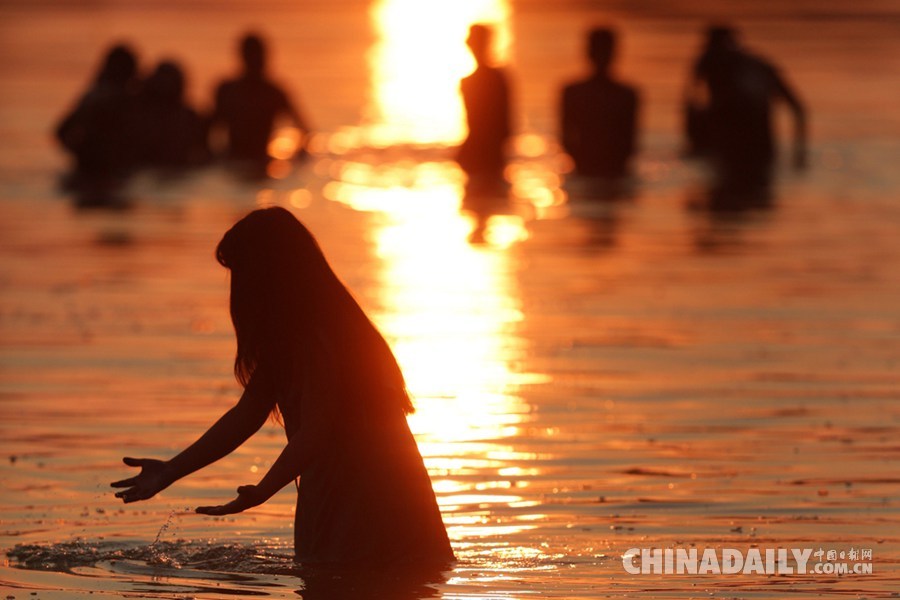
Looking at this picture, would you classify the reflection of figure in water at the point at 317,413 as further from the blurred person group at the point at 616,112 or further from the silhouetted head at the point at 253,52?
the silhouetted head at the point at 253,52

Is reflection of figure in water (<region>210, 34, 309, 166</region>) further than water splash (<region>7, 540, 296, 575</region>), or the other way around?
reflection of figure in water (<region>210, 34, 309, 166</region>)

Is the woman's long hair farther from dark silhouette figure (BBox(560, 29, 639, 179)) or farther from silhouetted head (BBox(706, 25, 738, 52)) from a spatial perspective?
silhouetted head (BBox(706, 25, 738, 52))

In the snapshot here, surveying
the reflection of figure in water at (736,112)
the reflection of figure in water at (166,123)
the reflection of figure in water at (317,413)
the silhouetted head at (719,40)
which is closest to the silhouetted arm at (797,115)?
the reflection of figure in water at (736,112)

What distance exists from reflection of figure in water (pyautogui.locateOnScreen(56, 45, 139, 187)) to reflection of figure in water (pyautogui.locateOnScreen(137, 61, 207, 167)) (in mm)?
193

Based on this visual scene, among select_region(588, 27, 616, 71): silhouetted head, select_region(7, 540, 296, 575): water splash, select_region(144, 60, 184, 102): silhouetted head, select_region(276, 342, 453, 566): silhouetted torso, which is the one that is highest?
select_region(588, 27, 616, 71): silhouetted head

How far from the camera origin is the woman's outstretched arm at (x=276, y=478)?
7902 millimetres

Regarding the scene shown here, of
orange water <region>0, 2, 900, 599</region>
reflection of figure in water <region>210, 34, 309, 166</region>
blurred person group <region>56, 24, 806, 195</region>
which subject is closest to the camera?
orange water <region>0, 2, 900, 599</region>

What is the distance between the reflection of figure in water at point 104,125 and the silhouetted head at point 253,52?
4.21ft

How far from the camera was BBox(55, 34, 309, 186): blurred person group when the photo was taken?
26000mm

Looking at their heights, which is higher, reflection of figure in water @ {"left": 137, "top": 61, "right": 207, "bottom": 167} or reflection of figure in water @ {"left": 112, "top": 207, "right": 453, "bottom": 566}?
reflection of figure in water @ {"left": 137, "top": 61, "right": 207, "bottom": 167}

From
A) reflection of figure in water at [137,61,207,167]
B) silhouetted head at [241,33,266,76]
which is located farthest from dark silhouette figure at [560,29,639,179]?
reflection of figure in water at [137,61,207,167]

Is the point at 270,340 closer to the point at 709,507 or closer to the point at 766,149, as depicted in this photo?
the point at 709,507

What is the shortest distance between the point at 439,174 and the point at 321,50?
26.9 metres

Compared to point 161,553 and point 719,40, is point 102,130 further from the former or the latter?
point 161,553
